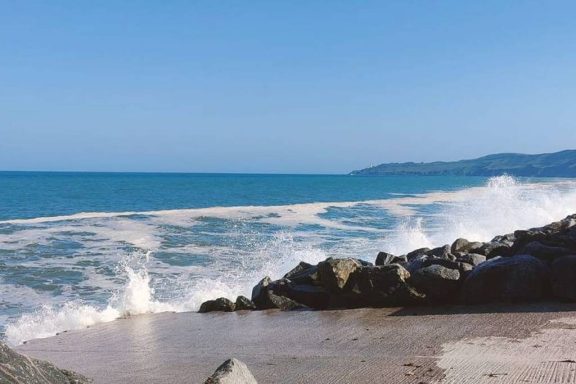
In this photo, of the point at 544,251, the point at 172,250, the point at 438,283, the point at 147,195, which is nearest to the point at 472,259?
the point at 544,251

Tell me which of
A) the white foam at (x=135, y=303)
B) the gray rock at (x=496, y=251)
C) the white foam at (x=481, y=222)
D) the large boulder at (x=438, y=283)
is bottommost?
the white foam at (x=135, y=303)

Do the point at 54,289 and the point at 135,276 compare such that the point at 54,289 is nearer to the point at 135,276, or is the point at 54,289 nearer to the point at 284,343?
the point at 135,276

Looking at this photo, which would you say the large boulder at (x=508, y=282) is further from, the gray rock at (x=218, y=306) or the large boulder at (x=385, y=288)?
the gray rock at (x=218, y=306)

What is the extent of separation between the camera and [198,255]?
17.4m

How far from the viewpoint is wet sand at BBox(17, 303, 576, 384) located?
565 centimetres

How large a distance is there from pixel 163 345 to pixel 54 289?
562 centimetres

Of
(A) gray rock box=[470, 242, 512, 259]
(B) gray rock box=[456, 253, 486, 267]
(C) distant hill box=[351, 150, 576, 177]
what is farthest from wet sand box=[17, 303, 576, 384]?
(C) distant hill box=[351, 150, 576, 177]

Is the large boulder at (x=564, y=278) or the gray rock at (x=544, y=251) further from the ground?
the gray rock at (x=544, y=251)

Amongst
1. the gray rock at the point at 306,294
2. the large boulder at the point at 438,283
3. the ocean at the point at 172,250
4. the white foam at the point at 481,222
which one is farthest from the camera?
the white foam at the point at 481,222

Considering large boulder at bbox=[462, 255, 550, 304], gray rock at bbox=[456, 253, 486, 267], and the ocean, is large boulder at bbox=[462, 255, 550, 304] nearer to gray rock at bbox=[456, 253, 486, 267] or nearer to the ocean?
gray rock at bbox=[456, 253, 486, 267]

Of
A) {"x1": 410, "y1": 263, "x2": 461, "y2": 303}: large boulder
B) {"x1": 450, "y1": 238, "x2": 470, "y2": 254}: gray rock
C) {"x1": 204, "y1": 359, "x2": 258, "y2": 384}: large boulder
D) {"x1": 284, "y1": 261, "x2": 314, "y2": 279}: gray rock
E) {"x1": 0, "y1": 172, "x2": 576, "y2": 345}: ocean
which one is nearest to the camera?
{"x1": 204, "y1": 359, "x2": 258, "y2": 384}: large boulder

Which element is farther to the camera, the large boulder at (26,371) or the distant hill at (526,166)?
the distant hill at (526,166)

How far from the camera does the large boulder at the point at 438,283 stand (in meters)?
9.37

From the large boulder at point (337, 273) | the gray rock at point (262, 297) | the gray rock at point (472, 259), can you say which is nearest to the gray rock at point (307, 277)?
the large boulder at point (337, 273)
